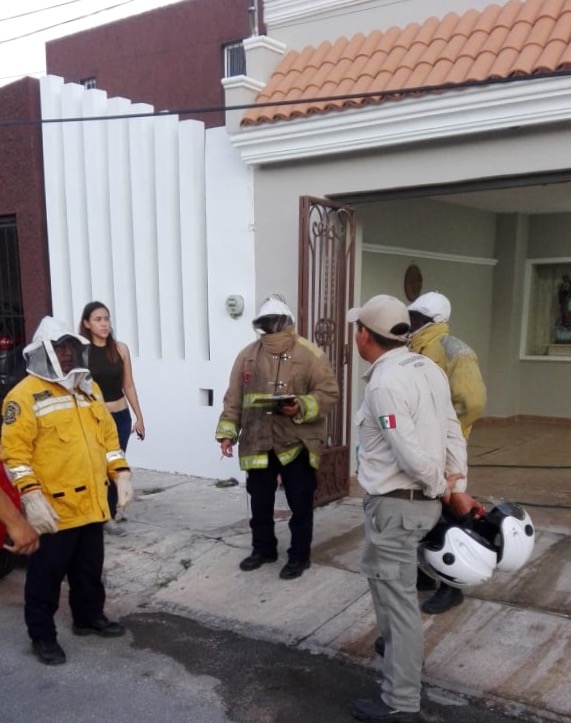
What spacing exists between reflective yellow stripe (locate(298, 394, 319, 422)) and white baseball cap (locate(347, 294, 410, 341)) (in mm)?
1447

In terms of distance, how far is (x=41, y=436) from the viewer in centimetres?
367

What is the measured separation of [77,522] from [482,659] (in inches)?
86.4

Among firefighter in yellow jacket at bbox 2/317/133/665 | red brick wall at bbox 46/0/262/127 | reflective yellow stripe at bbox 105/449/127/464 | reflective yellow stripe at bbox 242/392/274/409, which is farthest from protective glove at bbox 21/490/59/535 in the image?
red brick wall at bbox 46/0/262/127

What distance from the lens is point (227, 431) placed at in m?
4.67

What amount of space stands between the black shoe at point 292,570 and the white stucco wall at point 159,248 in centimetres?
237

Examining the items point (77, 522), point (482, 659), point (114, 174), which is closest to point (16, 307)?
point (114, 174)

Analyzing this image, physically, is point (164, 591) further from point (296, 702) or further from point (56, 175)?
point (56, 175)

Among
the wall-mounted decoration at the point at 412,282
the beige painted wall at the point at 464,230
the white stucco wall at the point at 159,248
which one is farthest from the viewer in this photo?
the wall-mounted decoration at the point at 412,282

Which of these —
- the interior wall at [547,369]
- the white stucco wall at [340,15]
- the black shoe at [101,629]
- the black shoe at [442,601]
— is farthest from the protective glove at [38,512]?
the interior wall at [547,369]

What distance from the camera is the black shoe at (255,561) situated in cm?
481

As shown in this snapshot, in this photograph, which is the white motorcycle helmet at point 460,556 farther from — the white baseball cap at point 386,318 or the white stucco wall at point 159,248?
the white stucco wall at point 159,248

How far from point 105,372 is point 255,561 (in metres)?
1.80

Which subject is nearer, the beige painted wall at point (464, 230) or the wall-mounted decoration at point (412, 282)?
the beige painted wall at point (464, 230)

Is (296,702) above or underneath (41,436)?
underneath
